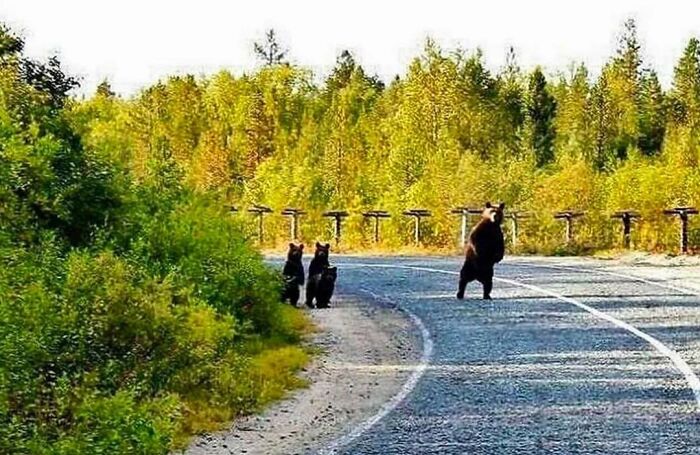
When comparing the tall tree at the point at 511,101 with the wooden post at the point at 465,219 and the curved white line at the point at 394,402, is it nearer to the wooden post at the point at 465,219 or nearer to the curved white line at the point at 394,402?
the wooden post at the point at 465,219

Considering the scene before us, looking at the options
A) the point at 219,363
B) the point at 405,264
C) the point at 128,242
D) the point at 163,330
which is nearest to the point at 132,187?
the point at 128,242

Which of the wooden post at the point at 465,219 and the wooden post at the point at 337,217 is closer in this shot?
the wooden post at the point at 465,219

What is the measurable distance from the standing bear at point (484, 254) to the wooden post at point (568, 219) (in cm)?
1461

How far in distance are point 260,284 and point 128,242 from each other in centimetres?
261

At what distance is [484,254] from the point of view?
21.0 metres

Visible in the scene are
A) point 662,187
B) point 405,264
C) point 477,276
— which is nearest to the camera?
point 477,276

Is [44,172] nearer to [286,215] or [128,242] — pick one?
[128,242]

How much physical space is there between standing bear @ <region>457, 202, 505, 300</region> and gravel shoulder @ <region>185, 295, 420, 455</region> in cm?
234

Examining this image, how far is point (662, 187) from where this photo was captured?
37.7 m

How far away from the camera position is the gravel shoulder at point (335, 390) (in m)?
10.1

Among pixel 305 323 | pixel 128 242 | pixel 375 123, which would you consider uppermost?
pixel 375 123

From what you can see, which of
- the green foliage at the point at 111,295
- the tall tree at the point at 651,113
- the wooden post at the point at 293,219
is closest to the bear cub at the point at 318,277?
the green foliage at the point at 111,295

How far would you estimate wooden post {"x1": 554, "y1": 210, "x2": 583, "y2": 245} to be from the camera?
119 ft

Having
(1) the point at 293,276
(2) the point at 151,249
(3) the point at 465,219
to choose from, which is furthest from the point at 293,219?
(2) the point at 151,249
